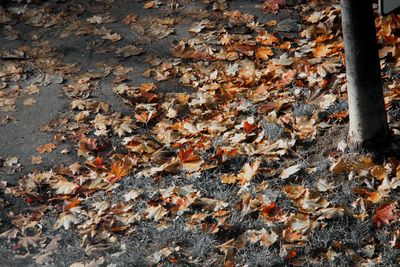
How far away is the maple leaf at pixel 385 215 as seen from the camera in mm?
4129

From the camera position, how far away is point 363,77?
4.37 meters

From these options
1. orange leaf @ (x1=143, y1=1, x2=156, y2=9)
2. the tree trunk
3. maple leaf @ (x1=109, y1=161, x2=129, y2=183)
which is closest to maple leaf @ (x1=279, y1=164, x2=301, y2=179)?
the tree trunk

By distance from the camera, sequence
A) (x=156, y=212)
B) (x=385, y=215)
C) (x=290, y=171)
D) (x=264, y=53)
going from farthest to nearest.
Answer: (x=264, y=53)
(x=290, y=171)
(x=156, y=212)
(x=385, y=215)

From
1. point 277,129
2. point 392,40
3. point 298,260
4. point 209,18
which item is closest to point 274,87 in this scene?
point 277,129

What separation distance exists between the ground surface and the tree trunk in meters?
0.15

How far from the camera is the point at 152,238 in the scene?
4328 millimetres

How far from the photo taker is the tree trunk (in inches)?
167

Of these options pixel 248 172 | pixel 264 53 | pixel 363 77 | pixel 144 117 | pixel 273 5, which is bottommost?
pixel 248 172

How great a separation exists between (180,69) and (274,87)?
3.07 feet

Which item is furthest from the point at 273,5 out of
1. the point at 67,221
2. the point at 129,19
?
the point at 67,221

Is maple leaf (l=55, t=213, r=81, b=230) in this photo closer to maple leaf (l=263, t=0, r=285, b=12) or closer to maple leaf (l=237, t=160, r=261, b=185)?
maple leaf (l=237, t=160, r=261, b=185)

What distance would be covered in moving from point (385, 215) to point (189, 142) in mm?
1584

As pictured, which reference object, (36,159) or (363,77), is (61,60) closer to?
(36,159)

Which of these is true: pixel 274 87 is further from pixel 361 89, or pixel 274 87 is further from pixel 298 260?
pixel 298 260
